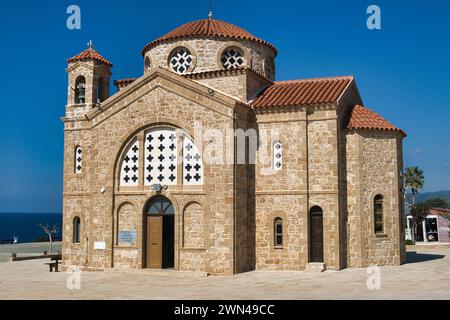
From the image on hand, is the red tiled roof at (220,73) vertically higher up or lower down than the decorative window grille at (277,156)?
higher up


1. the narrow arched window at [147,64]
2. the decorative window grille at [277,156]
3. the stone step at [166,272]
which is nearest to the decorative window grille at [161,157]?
the stone step at [166,272]

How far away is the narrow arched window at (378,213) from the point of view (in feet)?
73.3

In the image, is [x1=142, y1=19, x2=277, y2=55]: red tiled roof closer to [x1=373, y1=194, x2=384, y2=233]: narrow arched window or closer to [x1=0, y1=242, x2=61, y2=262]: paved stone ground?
[x1=373, y1=194, x2=384, y2=233]: narrow arched window

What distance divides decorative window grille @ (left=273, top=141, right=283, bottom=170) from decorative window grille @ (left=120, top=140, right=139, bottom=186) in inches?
231

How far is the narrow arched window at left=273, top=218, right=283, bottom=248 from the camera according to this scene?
21.7 metres

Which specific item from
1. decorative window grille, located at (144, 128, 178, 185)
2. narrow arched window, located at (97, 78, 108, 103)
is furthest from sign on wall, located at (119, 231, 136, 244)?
narrow arched window, located at (97, 78, 108, 103)

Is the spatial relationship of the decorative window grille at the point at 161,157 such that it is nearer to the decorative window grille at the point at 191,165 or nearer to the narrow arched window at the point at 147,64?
the decorative window grille at the point at 191,165

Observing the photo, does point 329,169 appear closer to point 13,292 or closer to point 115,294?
point 115,294

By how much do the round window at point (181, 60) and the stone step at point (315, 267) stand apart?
11.1 meters

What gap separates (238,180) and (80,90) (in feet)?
31.2

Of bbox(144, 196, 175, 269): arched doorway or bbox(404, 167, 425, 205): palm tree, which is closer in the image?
bbox(144, 196, 175, 269): arched doorway

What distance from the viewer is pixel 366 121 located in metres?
22.6

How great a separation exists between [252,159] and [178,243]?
4.70 metres

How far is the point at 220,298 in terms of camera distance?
1484 cm
